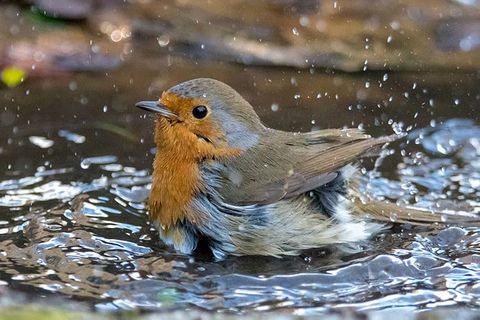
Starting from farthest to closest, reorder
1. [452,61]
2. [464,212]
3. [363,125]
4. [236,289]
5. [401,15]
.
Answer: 1. [401,15]
2. [452,61]
3. [363,125]
4. [464,212]
5. [236,289]

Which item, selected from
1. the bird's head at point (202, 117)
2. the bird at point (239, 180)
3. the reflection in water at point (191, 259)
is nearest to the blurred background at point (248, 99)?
the reflection in water at point (191, 259)

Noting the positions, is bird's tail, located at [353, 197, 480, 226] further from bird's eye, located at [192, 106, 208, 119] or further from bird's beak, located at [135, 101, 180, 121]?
bird's beak, located at [135, 101, 180, 121]

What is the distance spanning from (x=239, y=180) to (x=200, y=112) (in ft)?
1.43

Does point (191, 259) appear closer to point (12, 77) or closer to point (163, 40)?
point (12, 77)

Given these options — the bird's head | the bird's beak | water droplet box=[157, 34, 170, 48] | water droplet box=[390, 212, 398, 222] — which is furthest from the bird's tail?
water droplet box=[157, 34, 170, 48]

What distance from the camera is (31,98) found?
8.16 m

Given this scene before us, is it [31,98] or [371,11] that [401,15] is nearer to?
[371,11]

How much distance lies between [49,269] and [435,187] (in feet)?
8.61

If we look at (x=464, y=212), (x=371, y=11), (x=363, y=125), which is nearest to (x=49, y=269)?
(x=464, y=212)

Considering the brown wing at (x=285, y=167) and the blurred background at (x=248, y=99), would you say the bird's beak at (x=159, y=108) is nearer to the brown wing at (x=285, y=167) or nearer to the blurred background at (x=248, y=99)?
the brown wing at (x=285, y=167)

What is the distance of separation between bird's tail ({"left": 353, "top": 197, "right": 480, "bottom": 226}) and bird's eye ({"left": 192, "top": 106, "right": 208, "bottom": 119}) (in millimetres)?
1052

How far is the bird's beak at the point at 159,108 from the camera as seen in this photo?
5844 mm

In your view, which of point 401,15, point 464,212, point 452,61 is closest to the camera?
point 464,212

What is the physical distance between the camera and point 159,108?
586 cm
